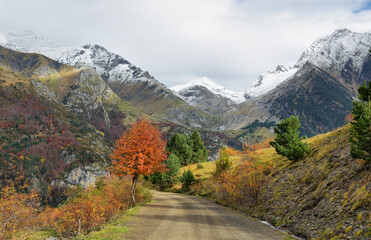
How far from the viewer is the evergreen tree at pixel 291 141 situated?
27609 millimetres

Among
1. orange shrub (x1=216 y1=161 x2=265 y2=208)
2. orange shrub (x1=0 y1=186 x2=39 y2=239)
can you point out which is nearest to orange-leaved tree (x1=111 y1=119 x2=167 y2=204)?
orange shrub (x1=0 y1=186 x2=39 y2=239)

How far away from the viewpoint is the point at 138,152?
82.8ft

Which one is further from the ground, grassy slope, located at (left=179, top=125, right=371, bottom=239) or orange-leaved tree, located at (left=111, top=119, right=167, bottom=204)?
orange-leaved tree, located at (left=111, top=119, right=167, bottom=204)

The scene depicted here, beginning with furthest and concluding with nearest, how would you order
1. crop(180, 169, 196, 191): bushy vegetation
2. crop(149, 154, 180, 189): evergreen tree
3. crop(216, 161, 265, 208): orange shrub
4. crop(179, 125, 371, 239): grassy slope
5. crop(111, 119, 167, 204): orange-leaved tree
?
crop(149, 154, 180, 189): evergreen tree → crop(180, 169, 196, 191): bushy vegetation → crop(216, 161, 265, 208): orange shrub → crop(111, 119, 167, 204): orange-leaved tree → crop(179, 125, 371, 239): grassy slope

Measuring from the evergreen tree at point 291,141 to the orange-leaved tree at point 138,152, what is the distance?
15.7m

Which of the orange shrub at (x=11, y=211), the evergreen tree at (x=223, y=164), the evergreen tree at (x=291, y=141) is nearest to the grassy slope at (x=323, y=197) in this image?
the evergreen tree at (x=291, y=141)

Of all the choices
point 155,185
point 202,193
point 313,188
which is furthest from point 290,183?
point 155,185

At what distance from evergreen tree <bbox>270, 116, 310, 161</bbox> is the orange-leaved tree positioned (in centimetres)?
1574

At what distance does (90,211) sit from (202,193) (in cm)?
3120

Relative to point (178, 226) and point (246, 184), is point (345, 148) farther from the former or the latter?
point (178, 226)

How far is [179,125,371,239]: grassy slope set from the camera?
12453mm

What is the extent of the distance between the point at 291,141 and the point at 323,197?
42.9 feet

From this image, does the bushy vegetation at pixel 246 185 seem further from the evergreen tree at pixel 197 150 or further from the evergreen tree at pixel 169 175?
the evergreen tree at pixel 197 150

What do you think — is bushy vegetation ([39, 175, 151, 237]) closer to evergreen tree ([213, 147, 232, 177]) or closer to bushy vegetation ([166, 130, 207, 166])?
evergreen tree ([213, 147, 232, 177])
